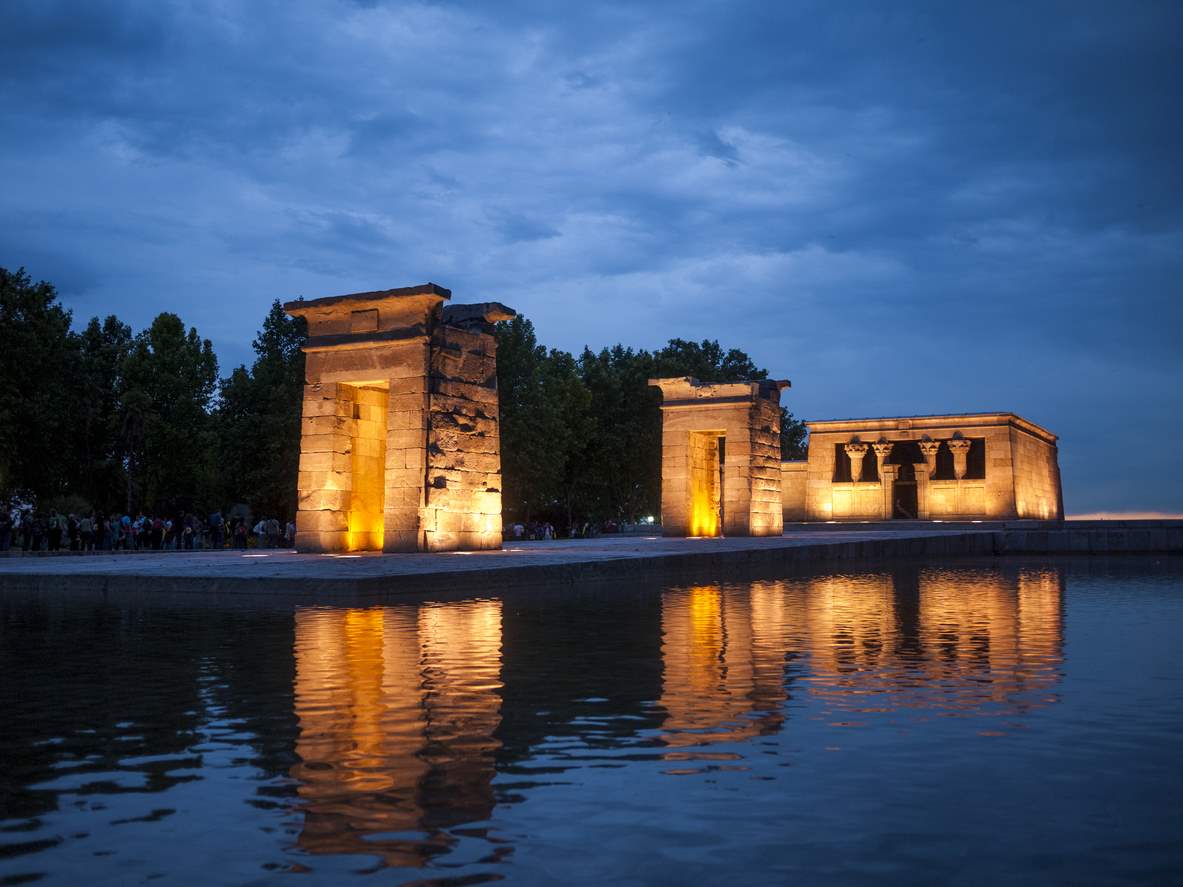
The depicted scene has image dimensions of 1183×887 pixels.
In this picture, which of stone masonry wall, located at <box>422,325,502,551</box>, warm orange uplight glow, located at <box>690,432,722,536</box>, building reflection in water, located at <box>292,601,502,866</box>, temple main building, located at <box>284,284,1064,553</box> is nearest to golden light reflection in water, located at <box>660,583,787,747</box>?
building reflection in water, located at <box>292,601,502,866</box>

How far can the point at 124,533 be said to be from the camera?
35062 millimetres

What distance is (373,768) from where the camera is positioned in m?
4.64

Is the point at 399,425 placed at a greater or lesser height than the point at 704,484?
greater

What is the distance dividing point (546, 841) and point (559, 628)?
250 inches

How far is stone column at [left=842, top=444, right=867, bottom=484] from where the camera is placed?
170 feet

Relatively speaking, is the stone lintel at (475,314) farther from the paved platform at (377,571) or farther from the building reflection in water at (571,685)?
the building reflection in water at (571,685)

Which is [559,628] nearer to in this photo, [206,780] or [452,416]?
[206,780]

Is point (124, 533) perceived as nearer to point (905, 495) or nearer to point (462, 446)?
point (462, 446)

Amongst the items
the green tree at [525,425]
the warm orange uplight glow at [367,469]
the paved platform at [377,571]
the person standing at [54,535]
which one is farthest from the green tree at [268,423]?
the paved platform at [377,571]

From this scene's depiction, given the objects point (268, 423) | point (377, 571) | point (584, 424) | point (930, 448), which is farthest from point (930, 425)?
point (377, 571)

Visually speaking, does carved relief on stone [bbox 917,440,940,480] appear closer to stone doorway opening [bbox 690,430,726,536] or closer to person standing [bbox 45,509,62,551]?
stone doorway opening [bbox 690,430,726,536]

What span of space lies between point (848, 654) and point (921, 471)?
4366cm

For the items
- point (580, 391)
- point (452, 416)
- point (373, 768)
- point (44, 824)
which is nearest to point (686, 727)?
point (373, 768)

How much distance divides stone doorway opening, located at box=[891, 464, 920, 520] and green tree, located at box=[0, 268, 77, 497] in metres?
35.5
